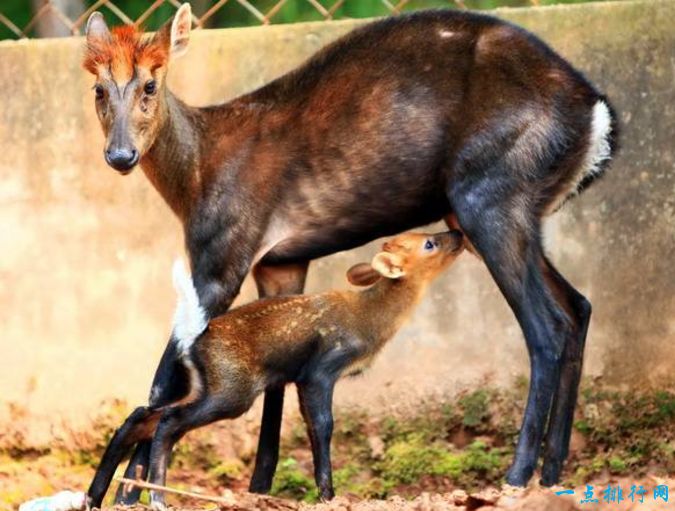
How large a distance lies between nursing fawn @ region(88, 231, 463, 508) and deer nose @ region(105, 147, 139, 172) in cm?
51

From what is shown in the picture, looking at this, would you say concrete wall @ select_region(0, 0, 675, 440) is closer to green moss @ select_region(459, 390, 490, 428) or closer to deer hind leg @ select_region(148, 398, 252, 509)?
green moss @ select_region(459, 390, 490, 428)

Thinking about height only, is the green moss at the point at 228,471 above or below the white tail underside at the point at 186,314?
below

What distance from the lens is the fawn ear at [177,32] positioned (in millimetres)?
6996

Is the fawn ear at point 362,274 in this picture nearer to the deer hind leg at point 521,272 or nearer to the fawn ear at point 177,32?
the deer hind leg at point 521,272

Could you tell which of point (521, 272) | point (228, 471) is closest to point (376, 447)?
point (228, 471)

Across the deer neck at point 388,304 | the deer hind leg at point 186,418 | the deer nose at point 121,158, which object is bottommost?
the deer hind leg at point 186,418

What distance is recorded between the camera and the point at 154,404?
21.9 ft

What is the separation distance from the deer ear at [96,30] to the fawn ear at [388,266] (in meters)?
1.39

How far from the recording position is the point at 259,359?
21.1ft

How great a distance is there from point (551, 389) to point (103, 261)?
8.13ft

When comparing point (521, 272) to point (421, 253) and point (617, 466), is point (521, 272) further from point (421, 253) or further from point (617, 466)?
point (617, 466)

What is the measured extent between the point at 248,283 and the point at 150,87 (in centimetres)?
139

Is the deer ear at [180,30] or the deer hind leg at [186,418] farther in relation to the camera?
the deer ear at [180,30]

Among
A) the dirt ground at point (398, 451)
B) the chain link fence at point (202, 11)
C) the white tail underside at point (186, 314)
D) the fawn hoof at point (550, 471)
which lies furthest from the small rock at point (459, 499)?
the chain link fence at point (202, 11)
